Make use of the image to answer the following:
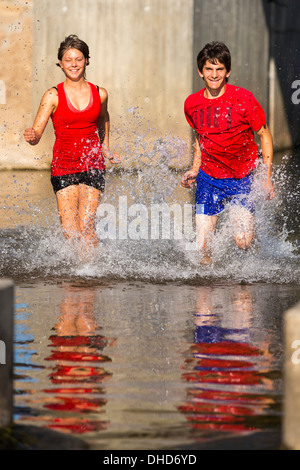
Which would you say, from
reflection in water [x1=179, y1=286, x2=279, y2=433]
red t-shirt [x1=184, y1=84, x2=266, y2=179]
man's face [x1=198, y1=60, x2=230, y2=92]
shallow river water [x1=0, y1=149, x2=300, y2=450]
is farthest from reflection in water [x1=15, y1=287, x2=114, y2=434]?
man's face [x1=198, y1=60, x2=230, y2=92]

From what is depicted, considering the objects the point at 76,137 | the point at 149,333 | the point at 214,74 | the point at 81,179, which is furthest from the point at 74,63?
the point at 149,333

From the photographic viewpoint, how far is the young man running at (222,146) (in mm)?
7445

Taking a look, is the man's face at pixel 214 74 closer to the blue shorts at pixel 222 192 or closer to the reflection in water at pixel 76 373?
the blue shorts at pixel 222 192

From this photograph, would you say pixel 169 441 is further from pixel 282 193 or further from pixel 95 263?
pixel 282 193

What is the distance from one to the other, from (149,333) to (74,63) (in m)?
2.98

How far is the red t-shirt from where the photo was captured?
748 cm

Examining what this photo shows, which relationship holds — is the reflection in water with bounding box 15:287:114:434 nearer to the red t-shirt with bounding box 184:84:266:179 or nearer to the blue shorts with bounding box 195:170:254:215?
the blue shorts with bounding box 195:170:254:215

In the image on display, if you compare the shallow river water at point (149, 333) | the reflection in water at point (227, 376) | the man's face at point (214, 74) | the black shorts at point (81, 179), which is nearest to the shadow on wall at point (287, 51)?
the shallow river water at point (149, 333)

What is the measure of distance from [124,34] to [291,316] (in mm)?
13865

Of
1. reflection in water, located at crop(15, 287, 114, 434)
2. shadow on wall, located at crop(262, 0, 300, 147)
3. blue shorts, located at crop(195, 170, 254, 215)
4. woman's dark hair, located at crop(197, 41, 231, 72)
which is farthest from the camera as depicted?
shadow on wall, located at crop(262, 0, 300, 147)

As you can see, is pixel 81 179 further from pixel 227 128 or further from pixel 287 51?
pixel 287 51

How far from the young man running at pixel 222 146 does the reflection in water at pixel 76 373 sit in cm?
179

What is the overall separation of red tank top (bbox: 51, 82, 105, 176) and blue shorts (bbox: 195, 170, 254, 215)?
0.85 m

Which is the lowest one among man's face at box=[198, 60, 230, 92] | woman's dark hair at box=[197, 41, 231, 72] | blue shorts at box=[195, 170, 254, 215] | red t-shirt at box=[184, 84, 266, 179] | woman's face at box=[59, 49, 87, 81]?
blue shorts at box=[195, 170, 254, 215]
